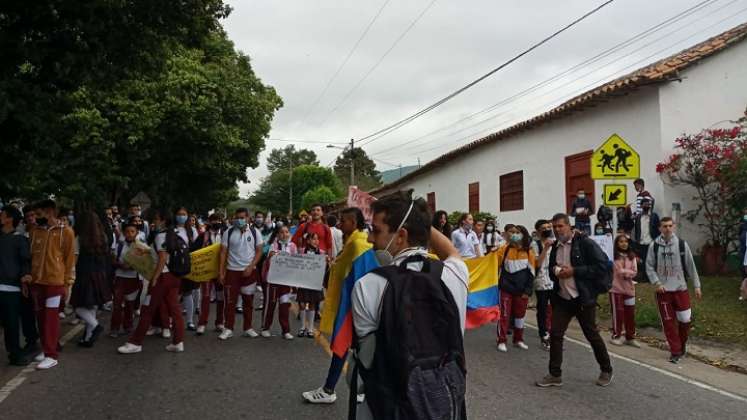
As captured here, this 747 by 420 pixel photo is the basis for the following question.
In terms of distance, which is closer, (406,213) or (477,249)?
(406,213)

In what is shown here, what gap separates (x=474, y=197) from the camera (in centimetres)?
2550

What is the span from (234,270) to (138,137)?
14.2 m

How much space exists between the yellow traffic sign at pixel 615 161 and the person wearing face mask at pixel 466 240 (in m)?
2.48

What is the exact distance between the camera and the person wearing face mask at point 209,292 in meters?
9.34

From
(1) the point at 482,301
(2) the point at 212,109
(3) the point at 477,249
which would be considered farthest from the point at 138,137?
(1) the point at 482,301

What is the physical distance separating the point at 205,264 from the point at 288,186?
8103cm

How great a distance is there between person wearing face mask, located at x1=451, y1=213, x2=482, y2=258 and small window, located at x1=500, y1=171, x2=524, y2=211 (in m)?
9.78

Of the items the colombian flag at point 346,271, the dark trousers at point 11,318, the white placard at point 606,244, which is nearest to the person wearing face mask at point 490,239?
the white placard at point 606,244

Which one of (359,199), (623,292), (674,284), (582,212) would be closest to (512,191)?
(582,212)

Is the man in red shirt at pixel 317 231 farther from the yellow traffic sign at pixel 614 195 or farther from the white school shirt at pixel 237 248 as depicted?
the yellow traffic sign at pixel 614 195

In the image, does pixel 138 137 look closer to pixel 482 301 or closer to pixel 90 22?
pixel 90 22

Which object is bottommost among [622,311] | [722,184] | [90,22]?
[622,311]

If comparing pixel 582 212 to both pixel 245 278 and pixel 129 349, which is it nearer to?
pixel 245 278

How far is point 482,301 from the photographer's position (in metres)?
7.38
